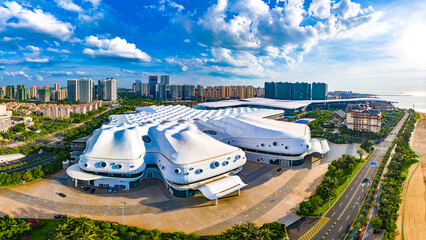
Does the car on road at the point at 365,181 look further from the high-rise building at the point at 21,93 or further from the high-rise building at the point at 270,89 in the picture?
the high-rise building at the point at 21,93

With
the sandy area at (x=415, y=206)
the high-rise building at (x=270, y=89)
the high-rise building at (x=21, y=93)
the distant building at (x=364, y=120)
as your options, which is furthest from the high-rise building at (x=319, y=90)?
the high-rise building at (x=21, y=93)

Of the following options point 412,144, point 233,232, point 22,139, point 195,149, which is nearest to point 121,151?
point 195,149

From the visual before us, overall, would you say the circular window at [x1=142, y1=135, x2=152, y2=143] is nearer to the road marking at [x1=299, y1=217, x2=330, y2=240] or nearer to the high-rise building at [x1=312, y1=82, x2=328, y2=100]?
the road marking at [x1=299, y1=217, x2=330, y2=240]

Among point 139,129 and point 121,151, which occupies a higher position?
point 139,129

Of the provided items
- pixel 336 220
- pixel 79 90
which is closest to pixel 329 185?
pixel 336 220

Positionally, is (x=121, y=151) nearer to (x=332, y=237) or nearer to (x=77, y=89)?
(x=332, y=237)

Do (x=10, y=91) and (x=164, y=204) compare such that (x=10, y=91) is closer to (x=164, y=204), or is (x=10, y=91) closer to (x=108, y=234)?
(x=164, y=204)

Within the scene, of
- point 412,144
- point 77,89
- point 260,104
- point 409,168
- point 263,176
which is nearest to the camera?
point 263,176
